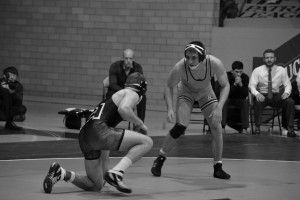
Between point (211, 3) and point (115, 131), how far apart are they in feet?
38.3

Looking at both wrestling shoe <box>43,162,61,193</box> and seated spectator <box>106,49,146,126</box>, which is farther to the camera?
seated spectator <box>106,49,146,126</box>

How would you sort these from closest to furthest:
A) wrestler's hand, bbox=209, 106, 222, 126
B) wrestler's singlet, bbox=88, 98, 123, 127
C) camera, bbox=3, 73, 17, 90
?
wrestler's singlet, bbox=88, 98, 123, 127, wrestler's hand, bbox=209, 106, 222, 126, camera, bbox=3, 73, 17, 90

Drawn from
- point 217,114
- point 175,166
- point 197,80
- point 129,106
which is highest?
point 197,80

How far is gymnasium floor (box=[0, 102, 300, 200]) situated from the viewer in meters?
7.44

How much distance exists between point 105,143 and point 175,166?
238 cm

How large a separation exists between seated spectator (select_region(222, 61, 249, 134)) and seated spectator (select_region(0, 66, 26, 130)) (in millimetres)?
3502

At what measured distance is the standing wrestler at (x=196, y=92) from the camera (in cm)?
854

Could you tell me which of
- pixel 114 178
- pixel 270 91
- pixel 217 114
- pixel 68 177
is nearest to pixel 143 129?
pixel 114 178

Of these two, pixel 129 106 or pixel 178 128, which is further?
pixel 178 128

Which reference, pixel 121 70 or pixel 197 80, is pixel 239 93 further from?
pixel 197 80

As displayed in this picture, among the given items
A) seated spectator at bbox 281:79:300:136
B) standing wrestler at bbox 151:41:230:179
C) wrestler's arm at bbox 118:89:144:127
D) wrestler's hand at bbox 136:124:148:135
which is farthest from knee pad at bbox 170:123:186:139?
seated spectator at bbox 281:79:300:136

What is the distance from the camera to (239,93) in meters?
13.8

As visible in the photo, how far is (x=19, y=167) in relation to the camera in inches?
351

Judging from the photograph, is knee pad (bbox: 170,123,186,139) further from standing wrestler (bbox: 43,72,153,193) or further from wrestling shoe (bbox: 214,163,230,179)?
standing wrestler (bbox: 43,72,153,193)
